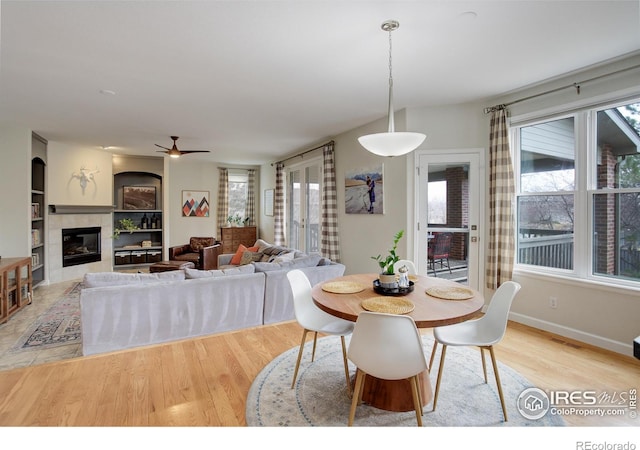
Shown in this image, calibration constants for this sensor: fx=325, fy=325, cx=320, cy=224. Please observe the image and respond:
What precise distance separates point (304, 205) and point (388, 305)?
4.76m

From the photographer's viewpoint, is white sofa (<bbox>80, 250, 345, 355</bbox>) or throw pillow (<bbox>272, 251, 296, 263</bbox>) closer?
white sofa (<bbox>80, 250, 345, 355</bbox>)

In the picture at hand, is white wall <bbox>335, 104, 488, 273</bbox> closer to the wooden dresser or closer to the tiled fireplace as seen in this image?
the wooden dresser

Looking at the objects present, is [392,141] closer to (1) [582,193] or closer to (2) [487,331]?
(2) [487,331]

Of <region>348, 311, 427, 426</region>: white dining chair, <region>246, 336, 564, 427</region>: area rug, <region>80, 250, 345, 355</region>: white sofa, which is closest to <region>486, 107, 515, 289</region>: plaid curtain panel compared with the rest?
<region>246, 336, 564, 427</region>: area rug

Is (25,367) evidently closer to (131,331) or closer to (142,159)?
(131,331)

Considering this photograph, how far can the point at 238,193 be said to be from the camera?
8688mm

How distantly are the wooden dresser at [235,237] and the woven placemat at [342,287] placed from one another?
600 centimetres

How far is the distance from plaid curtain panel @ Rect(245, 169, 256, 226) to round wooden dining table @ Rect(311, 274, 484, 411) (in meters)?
6.72

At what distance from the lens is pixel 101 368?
251 centimetres

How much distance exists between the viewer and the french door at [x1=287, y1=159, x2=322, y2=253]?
6.16m

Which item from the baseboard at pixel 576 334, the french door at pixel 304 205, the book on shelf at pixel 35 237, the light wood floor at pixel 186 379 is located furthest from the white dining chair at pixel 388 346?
the book on shelf at pixel 35 237

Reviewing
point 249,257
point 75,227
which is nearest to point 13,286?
point 75,227

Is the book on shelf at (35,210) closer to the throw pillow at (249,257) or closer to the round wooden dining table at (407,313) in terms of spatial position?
the throw pillow at (249,257)

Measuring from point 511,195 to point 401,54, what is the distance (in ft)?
6.48
